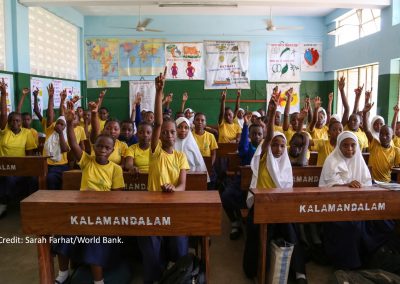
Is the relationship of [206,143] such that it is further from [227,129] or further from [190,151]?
[227,129]

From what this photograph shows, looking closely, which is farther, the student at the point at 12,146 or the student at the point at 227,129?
the student at the point at 227,129

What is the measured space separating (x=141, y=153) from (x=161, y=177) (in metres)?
0.84

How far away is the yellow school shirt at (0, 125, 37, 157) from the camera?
13.2 ft

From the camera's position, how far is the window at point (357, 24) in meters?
6.98

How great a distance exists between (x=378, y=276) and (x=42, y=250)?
2076mm

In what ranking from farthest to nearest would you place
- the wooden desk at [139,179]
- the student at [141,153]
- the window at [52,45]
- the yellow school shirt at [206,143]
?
the window at [52,45] < the yellow school shirt at [206,143] < the student at [141,153] < the wooden desk at [139,179]

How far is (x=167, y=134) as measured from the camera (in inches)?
97.7

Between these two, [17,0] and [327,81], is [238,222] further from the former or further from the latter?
[327,81]

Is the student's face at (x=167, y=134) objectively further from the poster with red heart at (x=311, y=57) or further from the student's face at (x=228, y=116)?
the poster with red heart at (x=311, y=57)

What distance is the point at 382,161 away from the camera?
351 cm

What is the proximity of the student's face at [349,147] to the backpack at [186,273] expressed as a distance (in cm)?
153

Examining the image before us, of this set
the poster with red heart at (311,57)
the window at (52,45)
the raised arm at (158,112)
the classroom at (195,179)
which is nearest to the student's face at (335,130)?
the classroom at (195,179)

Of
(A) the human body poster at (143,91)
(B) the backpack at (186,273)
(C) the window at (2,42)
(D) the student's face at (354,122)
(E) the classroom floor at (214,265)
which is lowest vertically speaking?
(E) the classroom floor at (214,265)

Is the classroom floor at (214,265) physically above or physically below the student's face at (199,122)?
below
